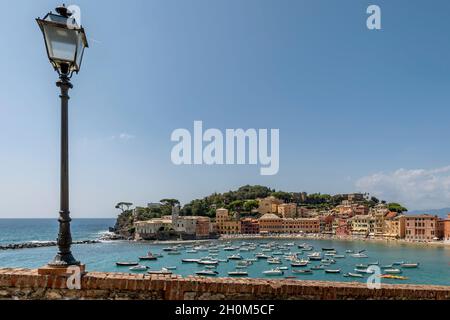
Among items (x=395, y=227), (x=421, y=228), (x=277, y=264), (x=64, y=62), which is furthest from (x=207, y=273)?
(x=421, y=228)

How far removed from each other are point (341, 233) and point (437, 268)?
2252 inches

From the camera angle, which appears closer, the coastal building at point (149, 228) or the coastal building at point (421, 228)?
the coastal building at point (421, 228)

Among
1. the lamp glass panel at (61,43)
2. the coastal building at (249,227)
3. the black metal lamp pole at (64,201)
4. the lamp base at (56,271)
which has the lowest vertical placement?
the coastal building at (249,227)

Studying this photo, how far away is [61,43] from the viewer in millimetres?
4176

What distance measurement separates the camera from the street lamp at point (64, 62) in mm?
4047

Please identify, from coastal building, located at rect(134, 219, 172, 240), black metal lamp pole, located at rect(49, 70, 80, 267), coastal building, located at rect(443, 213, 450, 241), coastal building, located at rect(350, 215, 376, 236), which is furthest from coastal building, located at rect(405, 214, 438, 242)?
black metal lamp pole, located at rect(49, 70, 80, 267)

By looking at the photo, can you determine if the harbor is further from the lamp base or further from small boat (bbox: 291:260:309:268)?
the lamp base

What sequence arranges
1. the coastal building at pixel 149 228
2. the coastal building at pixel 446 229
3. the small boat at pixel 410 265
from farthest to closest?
the coastal building at pixel 149 228 < the coastal building at pixel 446 229 < the small boat at pixel 410 265

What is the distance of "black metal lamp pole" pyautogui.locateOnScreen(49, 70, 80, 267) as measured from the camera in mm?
4020

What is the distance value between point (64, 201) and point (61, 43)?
6.24 ft

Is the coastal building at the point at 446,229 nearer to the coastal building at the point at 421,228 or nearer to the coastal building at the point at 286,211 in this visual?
the coastal building at the point at 421,228

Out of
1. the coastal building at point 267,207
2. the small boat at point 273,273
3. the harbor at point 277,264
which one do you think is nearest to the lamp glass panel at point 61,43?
the harbor at point 277,264

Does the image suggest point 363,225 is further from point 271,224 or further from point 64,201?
point 64,201
